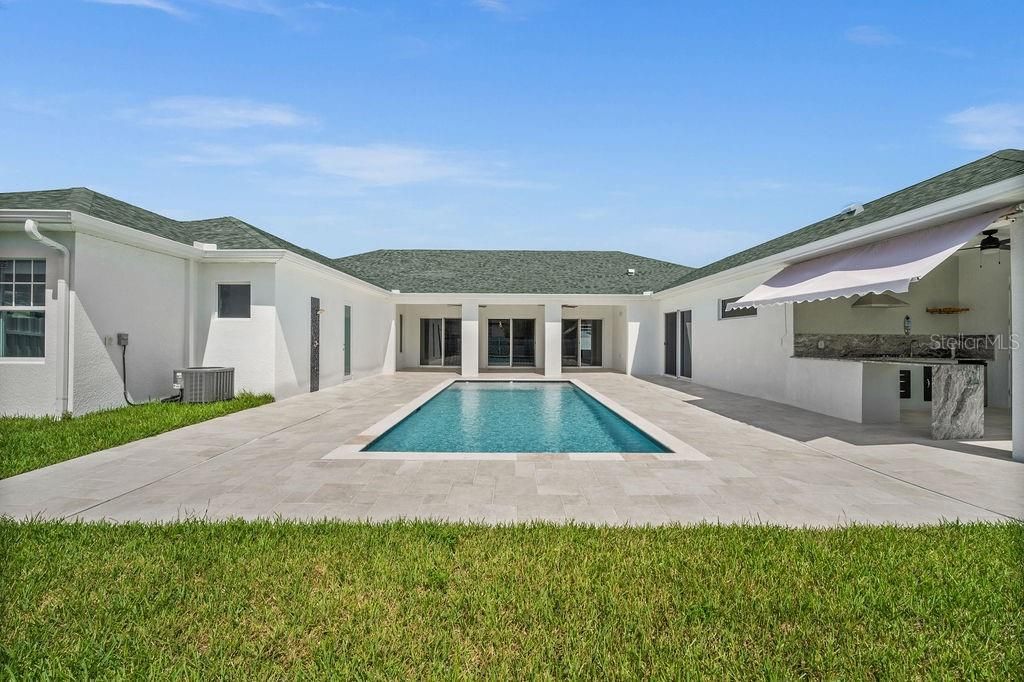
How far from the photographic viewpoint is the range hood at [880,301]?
15688 millimetres

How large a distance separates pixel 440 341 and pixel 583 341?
10002 millimetres

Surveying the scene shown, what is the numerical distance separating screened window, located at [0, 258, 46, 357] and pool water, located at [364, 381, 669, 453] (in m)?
9.64

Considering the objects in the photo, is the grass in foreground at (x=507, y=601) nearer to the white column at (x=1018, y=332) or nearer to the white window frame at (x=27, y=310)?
the white column at (x=1018, y=332)

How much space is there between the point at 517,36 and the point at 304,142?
827 cm

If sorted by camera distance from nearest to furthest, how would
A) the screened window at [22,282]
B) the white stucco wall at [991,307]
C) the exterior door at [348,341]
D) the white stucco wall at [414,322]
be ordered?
1. the screened window at [22,282]
2. the white stucco wall at [991,307]
3. the exterior door at [348,341]
4. the white stucco wall at [414,322]

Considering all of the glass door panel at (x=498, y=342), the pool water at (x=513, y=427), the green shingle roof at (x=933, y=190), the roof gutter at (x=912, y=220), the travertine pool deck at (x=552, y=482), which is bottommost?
the pool water at (x=513, y=427)

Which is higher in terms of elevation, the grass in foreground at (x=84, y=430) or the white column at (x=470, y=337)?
the white column at (x=470, y=337)

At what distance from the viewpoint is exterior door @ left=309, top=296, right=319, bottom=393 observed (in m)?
19.7

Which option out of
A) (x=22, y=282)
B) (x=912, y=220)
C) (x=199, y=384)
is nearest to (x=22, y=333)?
(x=22, y=282)

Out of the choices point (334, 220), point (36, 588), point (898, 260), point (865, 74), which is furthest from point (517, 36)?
point (36, 588)

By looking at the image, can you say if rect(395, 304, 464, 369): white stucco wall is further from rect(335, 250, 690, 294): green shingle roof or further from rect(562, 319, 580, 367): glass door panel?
rect(562, 319, 580, 367): glass door panel

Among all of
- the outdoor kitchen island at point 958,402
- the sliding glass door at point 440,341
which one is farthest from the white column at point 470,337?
the outdoor kitchen island at point 958,402

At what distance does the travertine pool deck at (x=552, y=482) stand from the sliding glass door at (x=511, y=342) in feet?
71.7

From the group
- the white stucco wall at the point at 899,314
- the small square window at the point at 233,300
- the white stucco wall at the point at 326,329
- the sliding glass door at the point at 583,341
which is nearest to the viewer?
the white stucco wall at the point at 899,314
